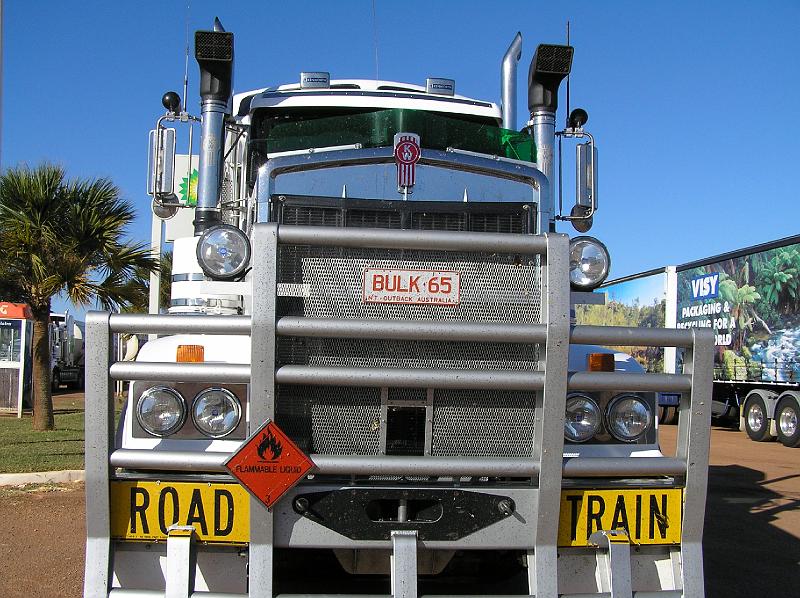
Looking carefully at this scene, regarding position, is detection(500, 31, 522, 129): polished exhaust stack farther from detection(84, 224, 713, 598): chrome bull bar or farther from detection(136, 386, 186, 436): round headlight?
detection(136, 386, 186, 436): round headlight

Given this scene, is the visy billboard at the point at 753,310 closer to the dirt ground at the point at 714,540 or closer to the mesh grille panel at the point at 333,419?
the dirt ground at the point at 714,540

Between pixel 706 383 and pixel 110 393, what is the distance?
2618 mm

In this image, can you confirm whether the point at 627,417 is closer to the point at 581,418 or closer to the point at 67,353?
the point at 581,418

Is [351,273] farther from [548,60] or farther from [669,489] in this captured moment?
[548,60]

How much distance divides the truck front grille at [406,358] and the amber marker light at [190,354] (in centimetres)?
40

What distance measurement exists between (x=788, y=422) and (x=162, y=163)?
1603cm

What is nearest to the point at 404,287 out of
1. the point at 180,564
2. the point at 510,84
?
the point at 180,564

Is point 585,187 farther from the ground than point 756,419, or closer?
farther from the ground

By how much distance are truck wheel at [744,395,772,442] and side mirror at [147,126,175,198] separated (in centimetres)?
1641

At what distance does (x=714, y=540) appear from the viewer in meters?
7.26

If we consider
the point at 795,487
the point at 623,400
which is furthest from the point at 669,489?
the point at 795,487

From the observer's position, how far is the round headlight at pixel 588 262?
432 centimetres

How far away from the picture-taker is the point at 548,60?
590 centimetres

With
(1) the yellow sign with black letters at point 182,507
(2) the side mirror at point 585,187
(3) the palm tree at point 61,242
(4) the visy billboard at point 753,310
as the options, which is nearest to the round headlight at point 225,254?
(1) the yellow sign with black letters at point 182,507
